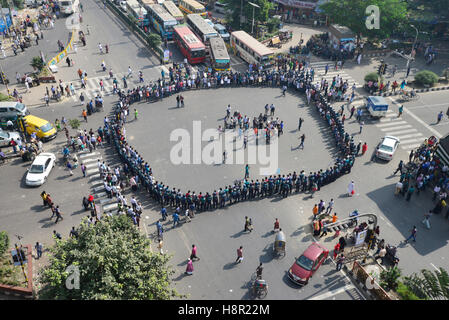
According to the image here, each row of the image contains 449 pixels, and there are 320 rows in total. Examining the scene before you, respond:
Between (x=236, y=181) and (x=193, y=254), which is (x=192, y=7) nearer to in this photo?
(x=236, y=181)

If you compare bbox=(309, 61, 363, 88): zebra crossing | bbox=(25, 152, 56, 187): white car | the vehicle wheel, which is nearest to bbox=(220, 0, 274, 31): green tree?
bbox=(309, 61, 363, 88): zebra crossing

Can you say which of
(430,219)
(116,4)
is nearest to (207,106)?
(430,219)

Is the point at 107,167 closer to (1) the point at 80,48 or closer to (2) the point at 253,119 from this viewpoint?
(2) the point at 253,119

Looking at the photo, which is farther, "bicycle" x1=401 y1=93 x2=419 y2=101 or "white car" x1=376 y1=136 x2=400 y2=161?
"bicycle" x1=401 y1=93 x2=419 y2=101

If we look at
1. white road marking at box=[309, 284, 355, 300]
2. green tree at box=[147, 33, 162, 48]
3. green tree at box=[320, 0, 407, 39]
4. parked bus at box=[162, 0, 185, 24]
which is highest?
green tree at box=[320, 0, 407, 39]

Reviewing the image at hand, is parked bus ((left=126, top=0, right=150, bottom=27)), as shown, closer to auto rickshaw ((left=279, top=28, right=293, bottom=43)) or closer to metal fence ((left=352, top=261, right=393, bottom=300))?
auto rickshaw ((left=279, top=28, right=293, bottom=43))

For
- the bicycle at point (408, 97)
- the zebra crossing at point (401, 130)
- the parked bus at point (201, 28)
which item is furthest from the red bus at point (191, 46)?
the bicycle at point (408, 97)

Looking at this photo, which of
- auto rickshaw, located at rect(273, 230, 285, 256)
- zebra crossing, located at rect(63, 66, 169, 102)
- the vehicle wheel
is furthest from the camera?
zebra crossing, located at rect(63, 66, 169, 102)
